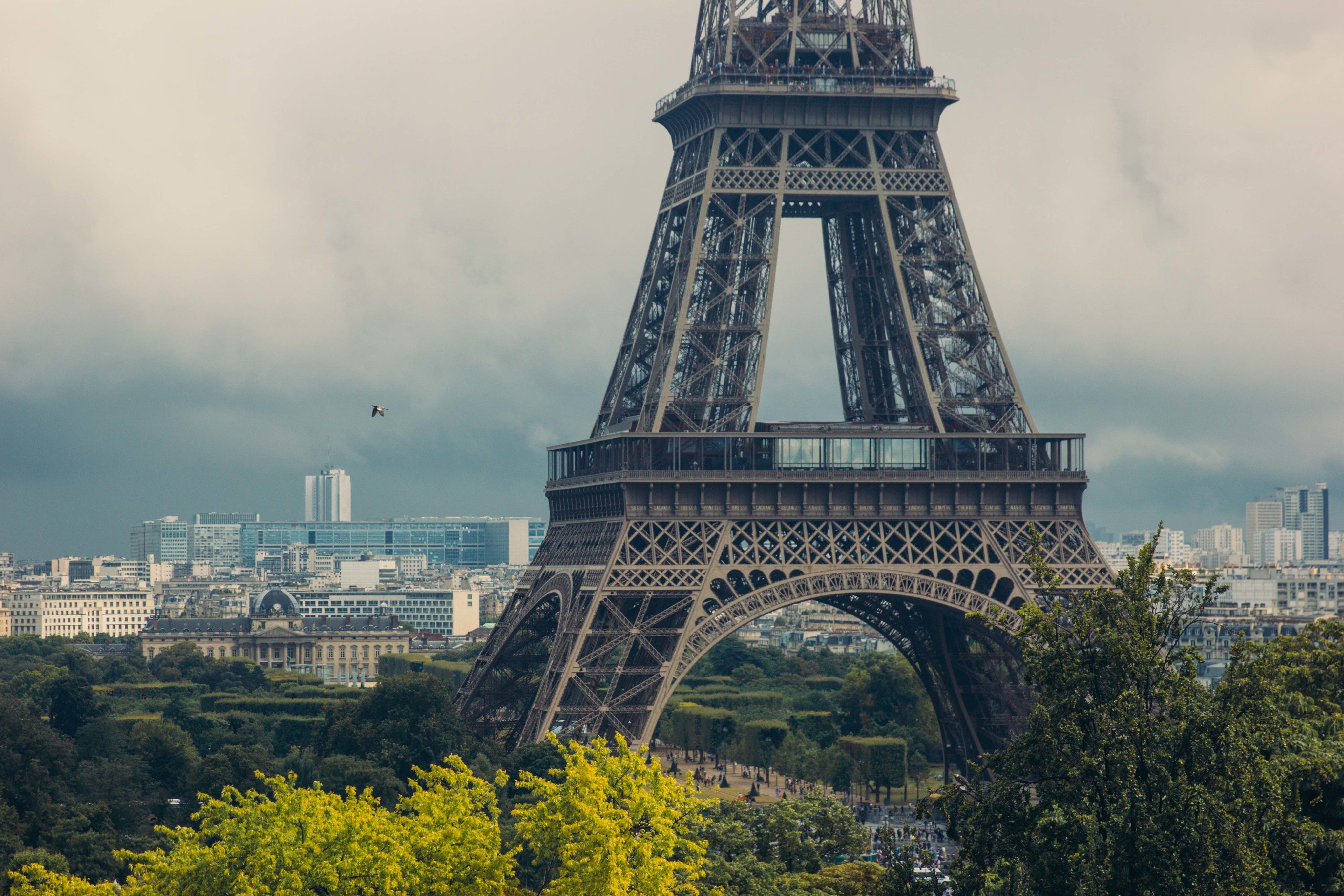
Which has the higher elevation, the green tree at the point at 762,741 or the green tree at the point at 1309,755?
the green tree at the point at 1309,755

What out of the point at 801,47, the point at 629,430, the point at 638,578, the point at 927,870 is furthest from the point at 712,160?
the point at 927,870

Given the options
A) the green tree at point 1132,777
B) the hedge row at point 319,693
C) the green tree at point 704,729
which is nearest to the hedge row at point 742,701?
the green tree at point 704,729

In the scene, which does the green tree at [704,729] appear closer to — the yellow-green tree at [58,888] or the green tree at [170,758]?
the green tree at [170,758]

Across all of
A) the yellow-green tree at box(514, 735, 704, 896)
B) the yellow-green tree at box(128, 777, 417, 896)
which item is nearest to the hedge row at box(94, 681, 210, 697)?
the yellow-green tree at box(128, 777, 417, 896)

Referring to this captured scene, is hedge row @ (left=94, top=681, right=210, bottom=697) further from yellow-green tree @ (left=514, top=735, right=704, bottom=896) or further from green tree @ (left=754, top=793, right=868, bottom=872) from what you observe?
yellow-green tree @ (left=514, top=735, right=704, bottom=896)

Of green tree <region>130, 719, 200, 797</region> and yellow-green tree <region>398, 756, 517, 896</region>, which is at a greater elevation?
yellow-green tree <region>398, 756, 517, 896</region>
